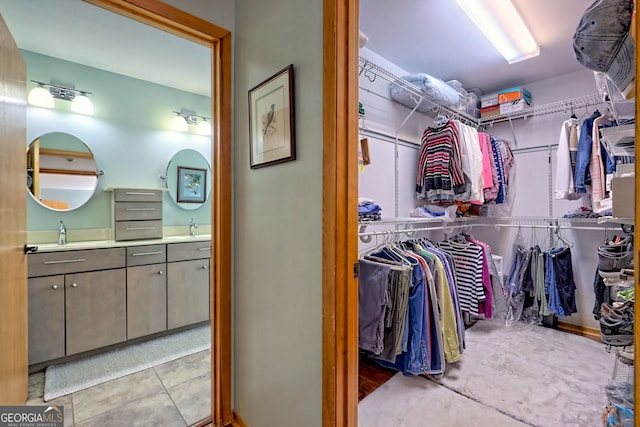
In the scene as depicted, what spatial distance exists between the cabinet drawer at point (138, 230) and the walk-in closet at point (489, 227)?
6.69 ft

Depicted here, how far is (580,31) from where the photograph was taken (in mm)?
830

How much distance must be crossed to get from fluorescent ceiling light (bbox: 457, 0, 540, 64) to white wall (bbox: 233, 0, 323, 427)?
1.24 meters

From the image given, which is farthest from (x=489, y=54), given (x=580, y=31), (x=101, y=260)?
(x=101, y=260)

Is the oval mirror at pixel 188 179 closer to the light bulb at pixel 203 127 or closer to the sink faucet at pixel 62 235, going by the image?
the light bulb at pixel 203 127

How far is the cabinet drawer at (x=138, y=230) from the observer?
2.64 m

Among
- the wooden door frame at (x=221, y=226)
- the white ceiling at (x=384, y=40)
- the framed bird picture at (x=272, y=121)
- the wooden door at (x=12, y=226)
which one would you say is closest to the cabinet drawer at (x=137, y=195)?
the wooden door at (x=12, y=226)

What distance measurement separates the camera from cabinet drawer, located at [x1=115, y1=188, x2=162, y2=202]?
8.80ft

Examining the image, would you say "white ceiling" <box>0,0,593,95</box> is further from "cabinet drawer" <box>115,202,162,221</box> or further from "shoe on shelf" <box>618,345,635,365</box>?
"shoe on shelf" <box>618,345,635,365</box>

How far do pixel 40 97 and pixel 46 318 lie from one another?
181cm

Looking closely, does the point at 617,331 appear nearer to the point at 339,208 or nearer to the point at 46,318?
the point at 339,208

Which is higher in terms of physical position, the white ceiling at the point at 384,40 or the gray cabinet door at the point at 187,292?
the white ceiling at the point at 384,40

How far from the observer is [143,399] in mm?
1881

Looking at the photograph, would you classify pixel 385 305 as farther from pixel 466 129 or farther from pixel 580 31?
pixel 466 129

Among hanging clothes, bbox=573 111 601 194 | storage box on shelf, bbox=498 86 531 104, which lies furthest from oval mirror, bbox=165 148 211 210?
hanging clothes, bbox=573 111 601 194
